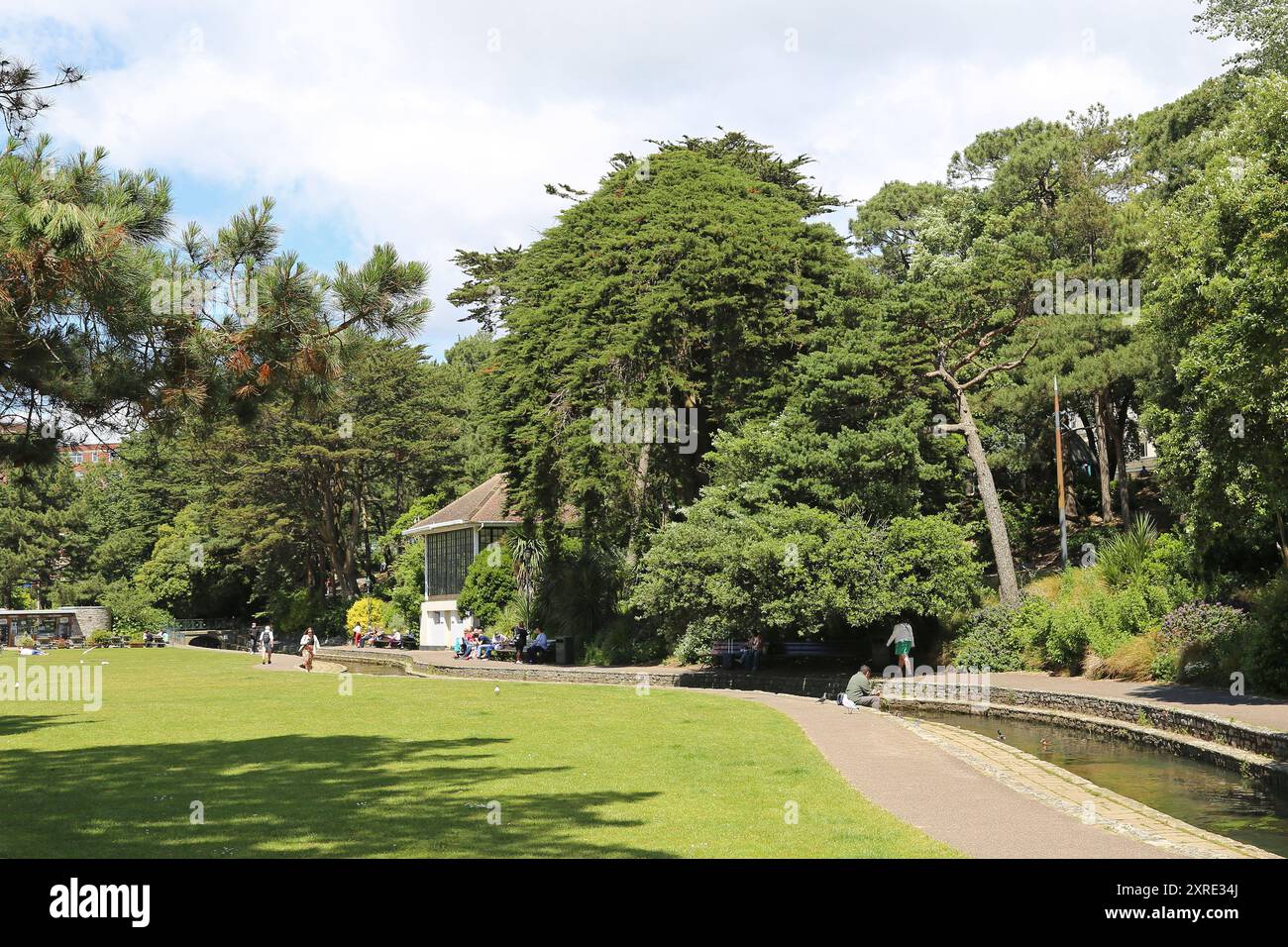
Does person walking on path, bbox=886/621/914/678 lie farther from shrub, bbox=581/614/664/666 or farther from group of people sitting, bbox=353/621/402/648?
group of people sitting, bbox=353/621/402/648

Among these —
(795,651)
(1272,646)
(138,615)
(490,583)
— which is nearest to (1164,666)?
(1272,646)

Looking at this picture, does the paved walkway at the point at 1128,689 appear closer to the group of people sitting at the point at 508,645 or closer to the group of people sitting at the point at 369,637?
the group of people sitting at the point at 508,645

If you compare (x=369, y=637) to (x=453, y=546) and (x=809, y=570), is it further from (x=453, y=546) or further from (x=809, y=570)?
(x=809, y=570)

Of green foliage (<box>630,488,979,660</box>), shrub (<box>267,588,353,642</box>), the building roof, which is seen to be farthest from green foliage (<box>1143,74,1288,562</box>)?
shrub (<box>267,588,353,642</box>)

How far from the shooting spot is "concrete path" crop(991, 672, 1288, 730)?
1723cm

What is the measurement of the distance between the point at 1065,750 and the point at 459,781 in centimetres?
1048

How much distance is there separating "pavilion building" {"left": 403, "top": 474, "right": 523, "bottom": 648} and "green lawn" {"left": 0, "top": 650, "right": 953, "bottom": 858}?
30.9 meters

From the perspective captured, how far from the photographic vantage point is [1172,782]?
15203 mm

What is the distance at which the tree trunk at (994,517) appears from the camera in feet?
105

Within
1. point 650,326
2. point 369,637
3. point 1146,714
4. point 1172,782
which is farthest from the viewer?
point 369,637

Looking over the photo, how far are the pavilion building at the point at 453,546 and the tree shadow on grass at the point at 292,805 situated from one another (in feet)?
123

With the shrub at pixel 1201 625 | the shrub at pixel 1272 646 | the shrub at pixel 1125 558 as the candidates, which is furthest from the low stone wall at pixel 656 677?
the shrub at pixel 1272 646

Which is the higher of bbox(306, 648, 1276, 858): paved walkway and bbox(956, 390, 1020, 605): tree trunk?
bbox(956, 390, 1020, 605): tree trunk

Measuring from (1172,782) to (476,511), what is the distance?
1636 inches
